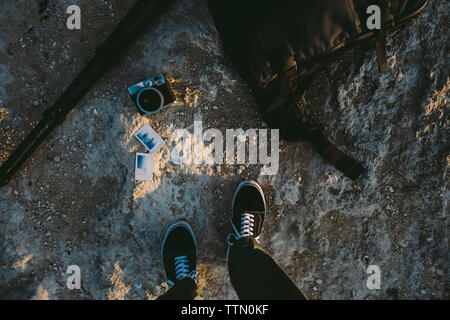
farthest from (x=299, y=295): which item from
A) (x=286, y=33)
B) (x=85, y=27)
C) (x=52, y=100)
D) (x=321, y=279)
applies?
(x=85, y=27)

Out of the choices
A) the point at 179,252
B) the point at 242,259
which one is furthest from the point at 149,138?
the point at 242,259

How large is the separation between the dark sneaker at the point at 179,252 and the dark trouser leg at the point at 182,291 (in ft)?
0.21

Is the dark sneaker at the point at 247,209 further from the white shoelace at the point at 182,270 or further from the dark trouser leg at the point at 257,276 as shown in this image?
the white shoelace at the point at 182,270

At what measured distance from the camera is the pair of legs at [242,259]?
7.60 ft

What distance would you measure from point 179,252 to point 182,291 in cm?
35

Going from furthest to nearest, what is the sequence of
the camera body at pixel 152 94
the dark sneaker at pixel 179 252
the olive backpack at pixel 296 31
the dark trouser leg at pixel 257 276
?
the dark sneaker at pixel 179 252, the camera body at pixel 152 94, the dark trouser leg at pixel 257 276, the olive backpack at pixel 296 31

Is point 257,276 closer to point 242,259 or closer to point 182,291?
point 242,259

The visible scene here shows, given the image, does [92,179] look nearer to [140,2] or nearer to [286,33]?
[140,2]

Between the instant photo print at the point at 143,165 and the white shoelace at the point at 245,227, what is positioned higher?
the instant photo print at the point at 143,165

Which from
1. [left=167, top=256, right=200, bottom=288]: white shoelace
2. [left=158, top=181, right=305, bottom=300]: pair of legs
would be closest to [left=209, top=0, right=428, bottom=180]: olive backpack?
[left=158, top=181, right=305, bottom=300]: pair of legs

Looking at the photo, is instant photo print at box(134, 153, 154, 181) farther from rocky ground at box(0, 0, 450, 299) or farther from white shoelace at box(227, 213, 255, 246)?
white shoelace at box(227, 213, 255, 246)

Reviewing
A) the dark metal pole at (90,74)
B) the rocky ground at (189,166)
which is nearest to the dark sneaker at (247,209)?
the rocky ground at (189,166)

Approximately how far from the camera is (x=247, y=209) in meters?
2.51

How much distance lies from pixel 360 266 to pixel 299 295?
3.18ft
